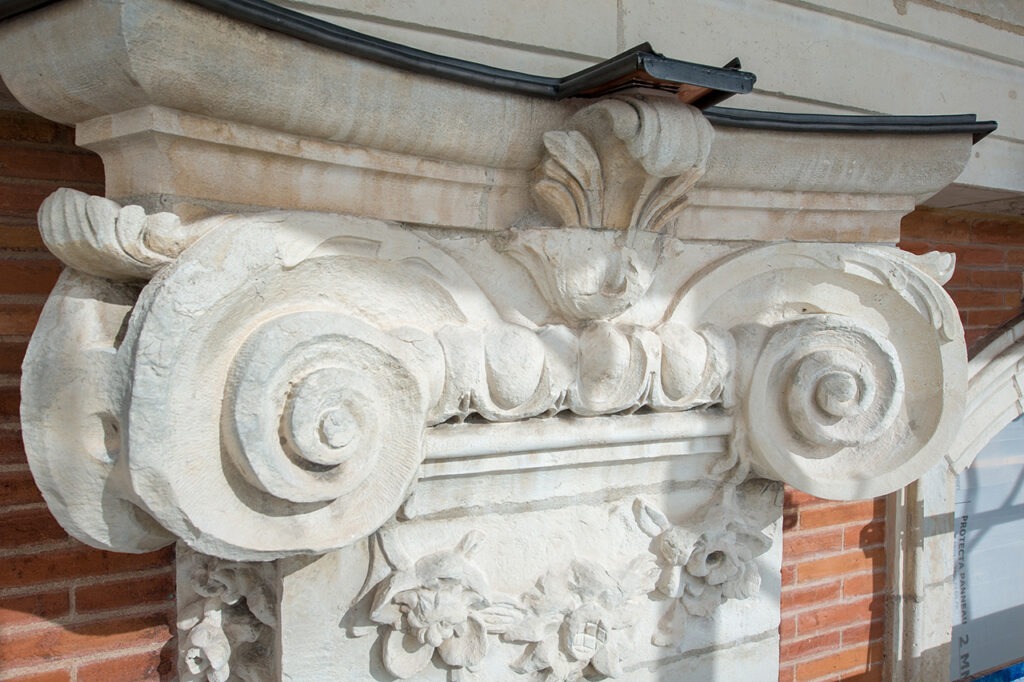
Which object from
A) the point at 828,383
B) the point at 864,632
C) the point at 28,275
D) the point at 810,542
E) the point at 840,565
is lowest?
the point at 864,632

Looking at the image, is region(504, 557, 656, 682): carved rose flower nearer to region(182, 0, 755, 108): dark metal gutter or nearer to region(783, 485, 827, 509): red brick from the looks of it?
region(182, 0, 755, 108): dark metal gutter

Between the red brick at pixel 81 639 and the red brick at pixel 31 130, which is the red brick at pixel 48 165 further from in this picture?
the red brick at pixel 81 639

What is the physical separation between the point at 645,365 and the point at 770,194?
1.65 feet

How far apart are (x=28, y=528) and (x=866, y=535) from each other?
8.82ft

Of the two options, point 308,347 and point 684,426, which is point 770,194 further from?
point 308,347

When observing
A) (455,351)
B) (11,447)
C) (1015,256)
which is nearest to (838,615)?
(1015,256)

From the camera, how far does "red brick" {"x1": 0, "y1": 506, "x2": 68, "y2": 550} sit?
5.17 feet

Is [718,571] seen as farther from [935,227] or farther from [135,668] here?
[935,227]

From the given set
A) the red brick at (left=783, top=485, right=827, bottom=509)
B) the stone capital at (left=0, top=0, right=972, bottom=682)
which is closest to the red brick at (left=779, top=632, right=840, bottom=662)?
the red brick at (left=783, top=485, right=827, bottom=509)

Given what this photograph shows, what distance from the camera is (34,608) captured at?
1.61m

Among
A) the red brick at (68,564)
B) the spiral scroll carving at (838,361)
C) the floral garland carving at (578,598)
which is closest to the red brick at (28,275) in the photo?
the red brick at (68,564)

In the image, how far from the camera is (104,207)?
3.71ft

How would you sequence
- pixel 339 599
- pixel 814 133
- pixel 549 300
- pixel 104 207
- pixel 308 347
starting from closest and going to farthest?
1. pixel 104 207
2. pixel 308 347
3. pixel 339 599
4. pixel 549 300
5. pixel 814 133

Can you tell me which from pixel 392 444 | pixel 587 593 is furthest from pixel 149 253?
pixel 587 593
